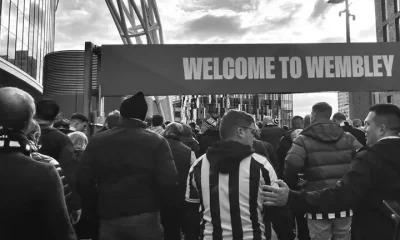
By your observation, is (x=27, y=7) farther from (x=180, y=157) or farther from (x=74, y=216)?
(x=74, y=216)

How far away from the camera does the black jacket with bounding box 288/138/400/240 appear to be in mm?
1966

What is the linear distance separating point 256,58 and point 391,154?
11.6 ft

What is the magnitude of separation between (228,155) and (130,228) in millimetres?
1184

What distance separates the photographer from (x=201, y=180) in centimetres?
249

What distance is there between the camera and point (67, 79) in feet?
57.8

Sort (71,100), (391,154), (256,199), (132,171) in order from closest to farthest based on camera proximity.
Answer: (391,154)
(256,199)
(132,171)
(71,100)

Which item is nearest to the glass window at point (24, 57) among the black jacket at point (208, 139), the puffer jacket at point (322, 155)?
the black jacket at point (208, 139)

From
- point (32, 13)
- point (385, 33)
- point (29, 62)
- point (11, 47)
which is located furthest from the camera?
point (385, 33)

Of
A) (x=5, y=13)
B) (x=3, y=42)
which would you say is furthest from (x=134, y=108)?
(x=5, y=13)

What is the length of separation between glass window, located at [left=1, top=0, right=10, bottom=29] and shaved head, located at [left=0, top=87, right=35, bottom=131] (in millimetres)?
22481

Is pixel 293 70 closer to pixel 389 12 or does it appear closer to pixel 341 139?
pixel 341 139

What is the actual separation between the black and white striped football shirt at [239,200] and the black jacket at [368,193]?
346 millimetres

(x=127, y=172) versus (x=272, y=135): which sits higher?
(x=272, y=135)

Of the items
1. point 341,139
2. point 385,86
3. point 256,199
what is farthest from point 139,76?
point 385,86
